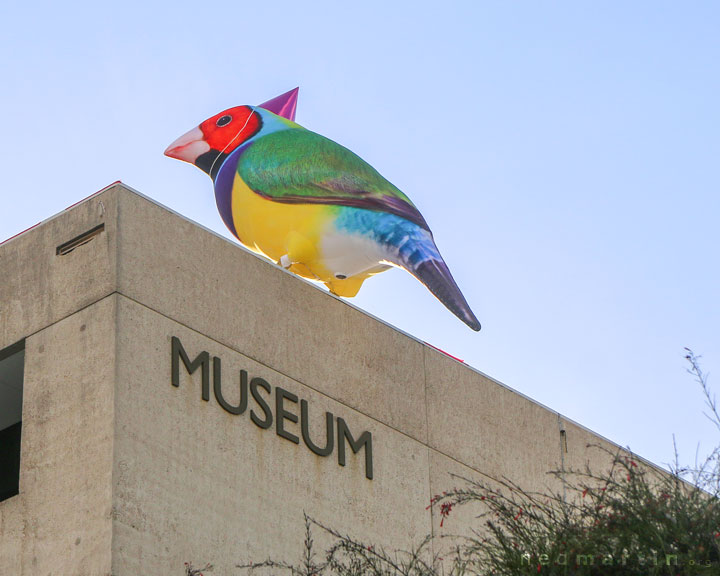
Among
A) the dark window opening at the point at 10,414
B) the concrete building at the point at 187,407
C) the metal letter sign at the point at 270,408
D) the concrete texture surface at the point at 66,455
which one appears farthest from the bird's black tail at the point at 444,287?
the dark window opening at the point at 10,414

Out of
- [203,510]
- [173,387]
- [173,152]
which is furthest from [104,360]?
[173,152]

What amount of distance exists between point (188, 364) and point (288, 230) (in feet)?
7.91

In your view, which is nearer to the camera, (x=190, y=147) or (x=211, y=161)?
(x=211, y=161)

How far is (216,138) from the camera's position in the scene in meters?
17.2

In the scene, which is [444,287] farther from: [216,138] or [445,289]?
[216,138]

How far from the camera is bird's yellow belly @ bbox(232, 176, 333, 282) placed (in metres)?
16.2

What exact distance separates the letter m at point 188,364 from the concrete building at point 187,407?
0.05 ft

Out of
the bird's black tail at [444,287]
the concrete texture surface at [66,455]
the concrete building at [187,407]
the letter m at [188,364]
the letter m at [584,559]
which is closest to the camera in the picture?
the letter m at [584,559]

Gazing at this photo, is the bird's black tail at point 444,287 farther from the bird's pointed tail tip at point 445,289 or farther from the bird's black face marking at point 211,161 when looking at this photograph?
the bird's black face marking at point 211,161

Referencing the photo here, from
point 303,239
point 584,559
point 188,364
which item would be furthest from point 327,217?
point 584,559

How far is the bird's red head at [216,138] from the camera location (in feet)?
56.2

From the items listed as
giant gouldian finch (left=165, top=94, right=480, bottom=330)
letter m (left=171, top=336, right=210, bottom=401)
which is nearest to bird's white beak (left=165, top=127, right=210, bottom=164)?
giant gouldian finch (left=165, top=94, right=480, bottom=330)

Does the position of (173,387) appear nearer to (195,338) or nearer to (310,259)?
(195,338)

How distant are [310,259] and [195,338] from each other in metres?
2.08
